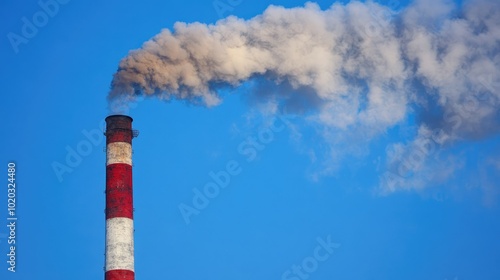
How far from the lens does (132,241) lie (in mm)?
26250

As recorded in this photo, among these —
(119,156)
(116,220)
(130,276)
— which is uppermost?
(119,156)

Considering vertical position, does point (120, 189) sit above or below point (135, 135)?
below

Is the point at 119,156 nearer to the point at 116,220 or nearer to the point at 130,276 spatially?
the point at 116,220

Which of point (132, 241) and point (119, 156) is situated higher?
point (119, 156)

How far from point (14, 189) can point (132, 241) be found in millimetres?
4401

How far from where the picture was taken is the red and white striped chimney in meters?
25.6

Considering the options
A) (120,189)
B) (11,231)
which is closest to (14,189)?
(11,231)

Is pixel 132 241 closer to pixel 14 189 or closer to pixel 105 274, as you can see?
pixel 105 274

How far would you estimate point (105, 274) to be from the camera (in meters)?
25.6

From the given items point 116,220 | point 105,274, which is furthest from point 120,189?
point 105,274

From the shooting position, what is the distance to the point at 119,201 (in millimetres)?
26047

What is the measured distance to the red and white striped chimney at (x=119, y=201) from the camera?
25.6 metres

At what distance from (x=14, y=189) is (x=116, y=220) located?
367cm

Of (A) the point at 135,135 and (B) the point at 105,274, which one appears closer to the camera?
(B) the point at 105,274
